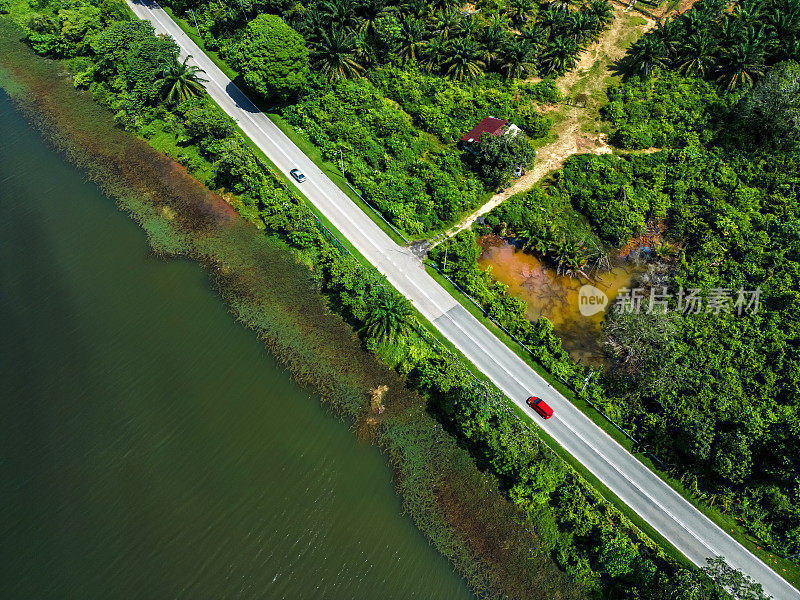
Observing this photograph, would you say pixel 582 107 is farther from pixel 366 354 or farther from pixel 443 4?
pixel 366 354

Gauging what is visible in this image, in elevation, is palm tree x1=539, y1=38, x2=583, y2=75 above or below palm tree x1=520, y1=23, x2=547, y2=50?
below

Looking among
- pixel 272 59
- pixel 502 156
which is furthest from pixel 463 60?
pixel 272 59

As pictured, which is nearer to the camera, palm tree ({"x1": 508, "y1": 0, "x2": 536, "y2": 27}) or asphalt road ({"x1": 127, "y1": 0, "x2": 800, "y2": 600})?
asphalt road ({"x1": 127, "y1": 0, "x2": 800, "y2": 600})

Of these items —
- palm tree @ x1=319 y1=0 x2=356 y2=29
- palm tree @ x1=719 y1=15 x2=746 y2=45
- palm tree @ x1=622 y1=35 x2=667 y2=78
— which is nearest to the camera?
palm tree @ x1=719 y1=15 x2=746 y2=45

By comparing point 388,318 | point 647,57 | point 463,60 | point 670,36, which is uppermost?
point 670,36

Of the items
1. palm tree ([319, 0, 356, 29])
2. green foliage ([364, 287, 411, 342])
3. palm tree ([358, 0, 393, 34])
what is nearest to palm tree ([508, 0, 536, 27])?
palm tree ([358, 0, 393, 34])

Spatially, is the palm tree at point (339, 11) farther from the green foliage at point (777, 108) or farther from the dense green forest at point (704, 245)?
the green foliage at point (777, 108)

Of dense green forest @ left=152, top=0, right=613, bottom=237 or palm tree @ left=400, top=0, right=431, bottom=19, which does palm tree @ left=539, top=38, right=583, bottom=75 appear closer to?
dense green forest @ left=152, top=0, right=613, bottom=237
